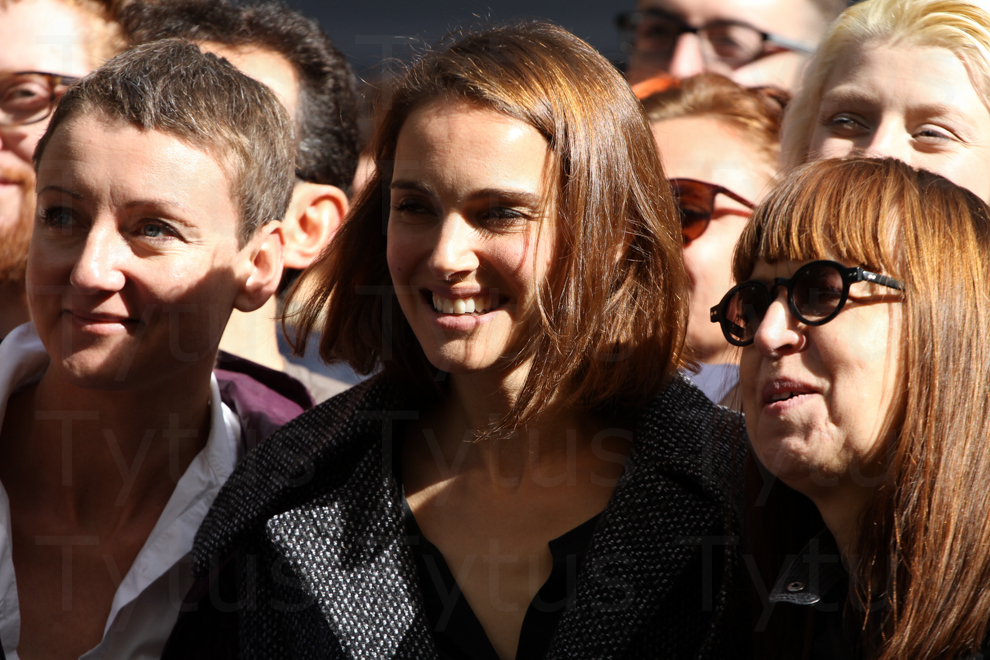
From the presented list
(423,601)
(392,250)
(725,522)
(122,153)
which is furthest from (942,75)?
(122,153)

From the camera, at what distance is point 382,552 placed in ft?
5.62

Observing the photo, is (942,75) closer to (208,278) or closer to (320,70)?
Answer: (208,278)

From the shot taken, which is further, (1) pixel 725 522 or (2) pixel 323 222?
(2) pixel 323 222

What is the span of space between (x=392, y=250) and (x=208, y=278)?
1.33 feet

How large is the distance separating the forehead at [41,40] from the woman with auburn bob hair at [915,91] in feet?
5.75

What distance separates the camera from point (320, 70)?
9.49 feet

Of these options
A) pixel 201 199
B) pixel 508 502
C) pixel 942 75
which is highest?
pixel 942 75

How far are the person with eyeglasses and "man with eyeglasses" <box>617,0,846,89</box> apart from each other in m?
0.30

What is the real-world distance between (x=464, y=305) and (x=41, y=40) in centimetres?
148

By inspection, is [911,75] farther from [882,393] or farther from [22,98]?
[22,98]

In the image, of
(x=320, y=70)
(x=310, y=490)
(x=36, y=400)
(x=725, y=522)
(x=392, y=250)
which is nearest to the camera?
(x=725, y=522)

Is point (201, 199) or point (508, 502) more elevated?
point (201, 199)

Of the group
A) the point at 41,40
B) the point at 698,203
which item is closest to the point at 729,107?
the point at 698,203

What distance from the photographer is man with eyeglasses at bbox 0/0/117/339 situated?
2.37 metres
